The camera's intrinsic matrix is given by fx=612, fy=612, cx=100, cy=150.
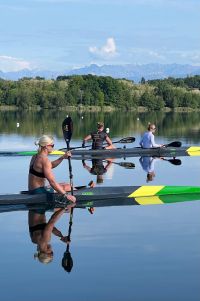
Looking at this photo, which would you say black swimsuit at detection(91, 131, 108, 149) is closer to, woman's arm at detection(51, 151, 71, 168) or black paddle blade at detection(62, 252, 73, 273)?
woman's arm at detection(51, 151, 71, 168)

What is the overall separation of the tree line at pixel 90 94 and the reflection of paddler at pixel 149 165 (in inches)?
4606

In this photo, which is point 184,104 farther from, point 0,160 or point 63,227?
point 63,227

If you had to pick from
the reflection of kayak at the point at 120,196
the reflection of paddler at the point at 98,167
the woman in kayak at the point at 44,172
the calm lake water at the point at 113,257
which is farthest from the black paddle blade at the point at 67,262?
the reflection of paddler at the point at 98,167

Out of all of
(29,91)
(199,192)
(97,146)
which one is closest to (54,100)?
(29,91)

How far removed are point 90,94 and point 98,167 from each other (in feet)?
426

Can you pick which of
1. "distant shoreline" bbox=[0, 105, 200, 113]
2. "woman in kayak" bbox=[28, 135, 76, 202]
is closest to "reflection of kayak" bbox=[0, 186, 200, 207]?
"woman in kayak" bbox=[28, 135, 76, 202]

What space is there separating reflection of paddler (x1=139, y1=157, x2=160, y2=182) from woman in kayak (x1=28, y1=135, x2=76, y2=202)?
20.7ft

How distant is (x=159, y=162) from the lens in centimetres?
2669

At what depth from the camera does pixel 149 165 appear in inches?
1008

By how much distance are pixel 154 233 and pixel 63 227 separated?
2009 mm

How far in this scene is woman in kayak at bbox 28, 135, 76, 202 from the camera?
14.0m

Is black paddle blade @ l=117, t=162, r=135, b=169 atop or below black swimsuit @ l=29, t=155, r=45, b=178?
below

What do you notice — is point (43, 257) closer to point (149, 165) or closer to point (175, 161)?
point (149, 165)

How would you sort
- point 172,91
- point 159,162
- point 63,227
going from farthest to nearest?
point 172,91, point 159,162, point 63,227
